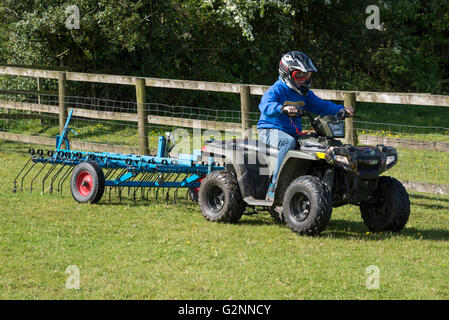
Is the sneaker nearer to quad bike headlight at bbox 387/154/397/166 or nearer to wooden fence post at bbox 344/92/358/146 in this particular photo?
quad bike headlight at bbox 387/154/397/166

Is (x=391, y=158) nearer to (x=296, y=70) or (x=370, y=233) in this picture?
(x=370, y=233)

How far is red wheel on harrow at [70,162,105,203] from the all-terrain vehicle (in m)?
1.50

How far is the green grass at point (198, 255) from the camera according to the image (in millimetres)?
6387

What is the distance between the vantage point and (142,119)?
12906 millimetres

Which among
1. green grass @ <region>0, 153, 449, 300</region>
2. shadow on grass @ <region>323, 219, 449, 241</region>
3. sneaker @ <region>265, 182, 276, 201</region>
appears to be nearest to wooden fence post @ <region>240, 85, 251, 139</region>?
green grass @ <region>0, 153, 449, 300</region>

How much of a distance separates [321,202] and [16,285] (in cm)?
329

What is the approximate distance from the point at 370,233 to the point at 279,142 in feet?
4.98

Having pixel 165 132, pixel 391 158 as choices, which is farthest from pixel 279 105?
pixel 165 132

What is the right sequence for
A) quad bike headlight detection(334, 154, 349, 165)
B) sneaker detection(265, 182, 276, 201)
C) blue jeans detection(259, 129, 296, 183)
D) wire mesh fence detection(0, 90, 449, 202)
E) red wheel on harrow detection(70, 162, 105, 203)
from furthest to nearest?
1. wire mesh fence detection(0, 90, 449, 202)
2. red wheel on harrow detection(70, 162, 105, 203)
3. sneaker detection(265, 182, 276, 201)
4. blue jeans detection(259, 129, 296, 183)
5. quad bike headlight detection(334, 154, 349, 165)

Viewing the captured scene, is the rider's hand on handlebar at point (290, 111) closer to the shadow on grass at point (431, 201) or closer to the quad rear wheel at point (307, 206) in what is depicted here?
the quad rear wheel at point (307, 206)

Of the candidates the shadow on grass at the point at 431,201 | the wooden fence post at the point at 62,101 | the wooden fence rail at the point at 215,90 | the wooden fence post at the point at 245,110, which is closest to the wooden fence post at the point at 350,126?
the wooden fence rail at the point at 215,90

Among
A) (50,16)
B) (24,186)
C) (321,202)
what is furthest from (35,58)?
(321,202)

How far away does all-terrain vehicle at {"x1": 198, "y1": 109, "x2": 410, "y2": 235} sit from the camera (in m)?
8.09
